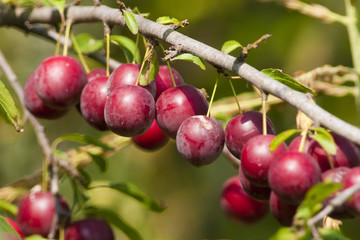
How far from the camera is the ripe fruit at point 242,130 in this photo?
1340 mm

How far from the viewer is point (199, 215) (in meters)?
3.84

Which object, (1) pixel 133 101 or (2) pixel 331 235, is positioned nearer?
(2) pixel 331 235

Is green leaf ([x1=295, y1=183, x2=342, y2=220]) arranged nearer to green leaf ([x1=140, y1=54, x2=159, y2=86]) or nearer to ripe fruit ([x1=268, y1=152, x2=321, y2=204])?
ripe fruit ([x1=268, y1=152, x2=321, y2=204])

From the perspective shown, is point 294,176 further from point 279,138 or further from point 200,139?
point 200,139

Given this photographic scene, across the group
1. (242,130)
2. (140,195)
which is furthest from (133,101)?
(140,195)

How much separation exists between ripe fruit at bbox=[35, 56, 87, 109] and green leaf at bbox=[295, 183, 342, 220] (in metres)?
0.82

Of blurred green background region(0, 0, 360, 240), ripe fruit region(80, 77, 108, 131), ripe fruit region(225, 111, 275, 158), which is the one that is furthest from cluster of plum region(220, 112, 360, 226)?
blurred green background region(0, 0, 360, 240)

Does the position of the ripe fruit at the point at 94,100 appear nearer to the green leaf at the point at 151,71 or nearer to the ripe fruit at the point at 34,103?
the green leaf at the point at 151,71

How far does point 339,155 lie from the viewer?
125 centimetres

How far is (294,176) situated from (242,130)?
24 centimetres

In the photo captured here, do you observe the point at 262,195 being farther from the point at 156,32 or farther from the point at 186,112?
the point at 156,32

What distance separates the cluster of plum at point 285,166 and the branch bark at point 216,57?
0.31 feet

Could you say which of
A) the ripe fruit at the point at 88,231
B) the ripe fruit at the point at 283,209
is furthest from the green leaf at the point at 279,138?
the ripe fruit at the point at 88,231

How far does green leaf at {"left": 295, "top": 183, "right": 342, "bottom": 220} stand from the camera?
3.31 ft
